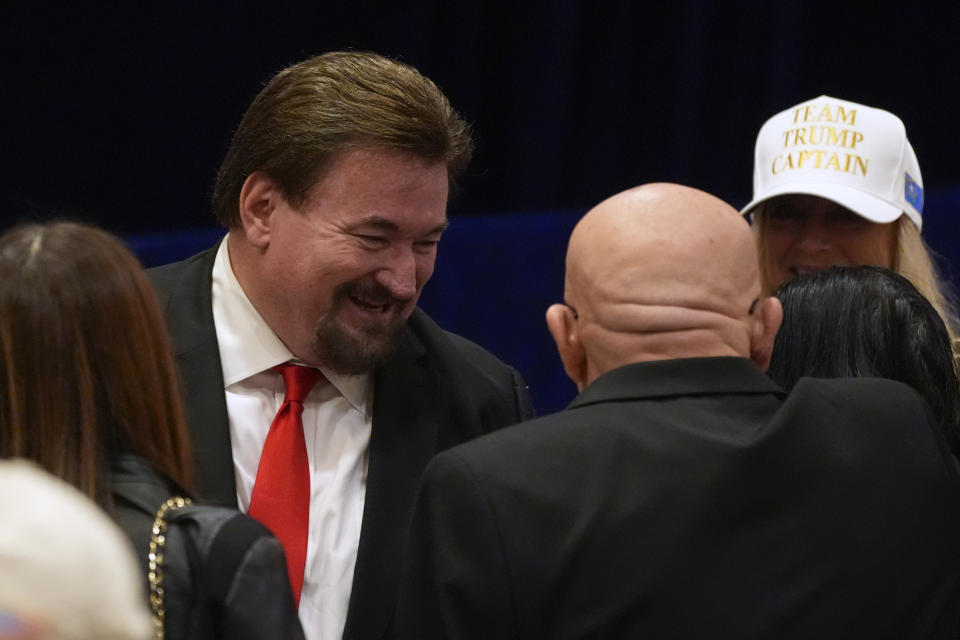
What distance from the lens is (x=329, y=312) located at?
2.12 meters

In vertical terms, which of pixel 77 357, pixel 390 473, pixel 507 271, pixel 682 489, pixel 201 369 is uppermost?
pixel 77 357

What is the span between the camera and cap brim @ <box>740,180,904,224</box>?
2.47 metres

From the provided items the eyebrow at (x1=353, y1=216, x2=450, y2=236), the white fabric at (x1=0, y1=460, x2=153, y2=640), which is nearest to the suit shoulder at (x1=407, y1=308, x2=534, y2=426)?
the eyebrow at (x1=353, y1=216, x2=450, y2=236)

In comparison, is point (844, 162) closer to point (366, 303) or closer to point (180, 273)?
point (366, 303)

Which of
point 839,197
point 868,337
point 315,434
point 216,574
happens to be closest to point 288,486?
point 315,434

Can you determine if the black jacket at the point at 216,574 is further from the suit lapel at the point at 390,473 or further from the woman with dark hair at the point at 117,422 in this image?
the suit lapel at the point at 390,473

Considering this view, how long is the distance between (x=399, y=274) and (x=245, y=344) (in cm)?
24

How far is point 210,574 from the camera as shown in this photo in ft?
4.54

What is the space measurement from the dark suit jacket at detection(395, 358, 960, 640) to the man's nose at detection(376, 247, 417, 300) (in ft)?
2.05

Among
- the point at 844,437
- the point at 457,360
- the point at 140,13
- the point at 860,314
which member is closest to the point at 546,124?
the point at 140,13

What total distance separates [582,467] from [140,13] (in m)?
2.72

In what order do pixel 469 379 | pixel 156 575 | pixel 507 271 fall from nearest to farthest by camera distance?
pixel 156 575 → pixel 469 379 → pixel 507 271

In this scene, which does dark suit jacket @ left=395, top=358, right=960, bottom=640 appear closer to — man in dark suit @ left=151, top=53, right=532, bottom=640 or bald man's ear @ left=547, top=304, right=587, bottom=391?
bald man's ear @ left=547, top=304, right=587, bottom=391

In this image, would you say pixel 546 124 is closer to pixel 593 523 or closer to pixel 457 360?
pixel 457 360
